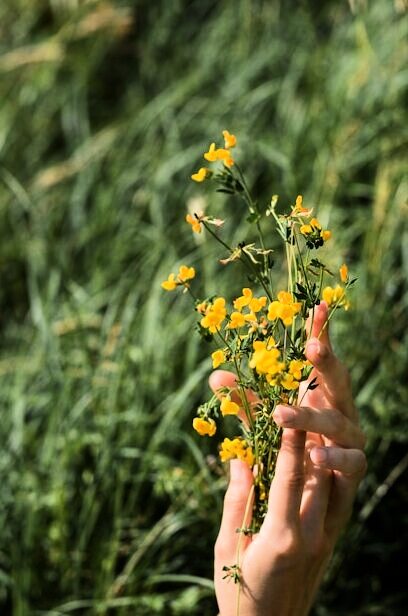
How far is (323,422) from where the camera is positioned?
4.20 feet

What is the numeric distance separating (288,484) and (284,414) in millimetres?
132

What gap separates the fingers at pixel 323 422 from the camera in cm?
120

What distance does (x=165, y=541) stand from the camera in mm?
2141

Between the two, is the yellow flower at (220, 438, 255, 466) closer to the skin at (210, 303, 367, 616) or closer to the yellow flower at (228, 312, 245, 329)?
the skin at (210, 303, 367, 616)

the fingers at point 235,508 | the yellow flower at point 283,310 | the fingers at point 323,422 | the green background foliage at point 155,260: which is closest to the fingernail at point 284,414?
the fingers at point 323,422

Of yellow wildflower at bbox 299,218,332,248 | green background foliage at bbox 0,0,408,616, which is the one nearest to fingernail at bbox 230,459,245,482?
yellow wildflower at bbox 299,218,332,248

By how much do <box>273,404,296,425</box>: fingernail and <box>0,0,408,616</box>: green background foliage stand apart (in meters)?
0.84

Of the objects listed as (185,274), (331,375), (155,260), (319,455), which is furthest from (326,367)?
(155,260)

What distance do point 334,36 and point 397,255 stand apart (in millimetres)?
1500

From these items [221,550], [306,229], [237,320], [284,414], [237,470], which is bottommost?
[221,550]

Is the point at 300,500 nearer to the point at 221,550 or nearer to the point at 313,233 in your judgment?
the point at 221,550

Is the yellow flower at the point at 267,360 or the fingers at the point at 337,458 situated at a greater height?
the yellow flower at the point at 267,360

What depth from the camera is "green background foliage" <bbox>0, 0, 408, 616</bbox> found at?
2174 millimetres

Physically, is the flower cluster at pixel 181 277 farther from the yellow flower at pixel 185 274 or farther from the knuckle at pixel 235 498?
the knuckle at pixel 235 498
